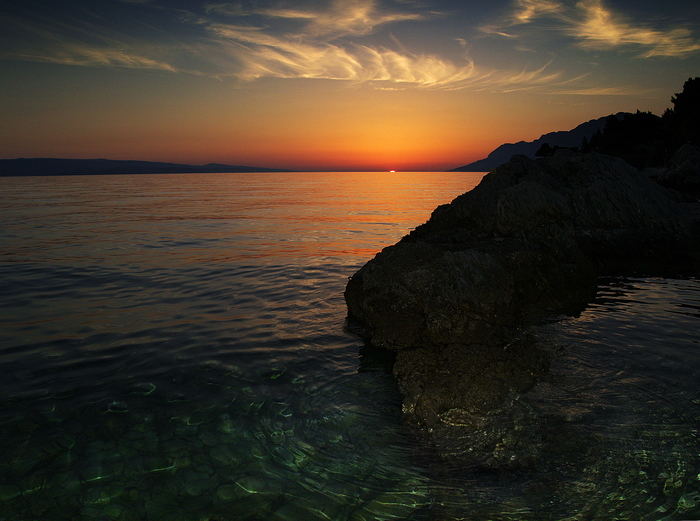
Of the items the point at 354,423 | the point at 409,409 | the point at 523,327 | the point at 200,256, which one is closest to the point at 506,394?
the point at 409,409

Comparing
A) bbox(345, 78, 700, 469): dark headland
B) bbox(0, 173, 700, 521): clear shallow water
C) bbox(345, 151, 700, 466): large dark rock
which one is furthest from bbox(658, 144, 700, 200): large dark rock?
bbox(0, 173, 700, 521): clear shallow water

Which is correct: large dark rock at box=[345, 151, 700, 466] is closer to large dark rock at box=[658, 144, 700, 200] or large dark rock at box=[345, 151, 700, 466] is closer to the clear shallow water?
the clear shallow water

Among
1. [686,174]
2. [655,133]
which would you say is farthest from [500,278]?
[655,133]

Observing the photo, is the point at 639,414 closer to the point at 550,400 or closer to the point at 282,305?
the point at 550,400

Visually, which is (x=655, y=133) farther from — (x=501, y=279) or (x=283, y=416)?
(x=283, y=416)

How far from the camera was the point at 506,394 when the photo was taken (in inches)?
241

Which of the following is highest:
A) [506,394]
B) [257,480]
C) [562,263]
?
[562,263]

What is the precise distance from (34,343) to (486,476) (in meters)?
8.91

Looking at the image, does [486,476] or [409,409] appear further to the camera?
[409,409]

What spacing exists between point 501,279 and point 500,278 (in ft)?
0.11

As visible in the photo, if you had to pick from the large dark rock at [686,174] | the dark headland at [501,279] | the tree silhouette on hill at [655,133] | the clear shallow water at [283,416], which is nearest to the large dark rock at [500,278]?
the dark headland at [501,279]

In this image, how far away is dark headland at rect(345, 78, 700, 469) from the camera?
19.1ft

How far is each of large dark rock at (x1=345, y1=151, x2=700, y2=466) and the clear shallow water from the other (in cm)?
46

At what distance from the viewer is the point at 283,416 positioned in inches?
237
